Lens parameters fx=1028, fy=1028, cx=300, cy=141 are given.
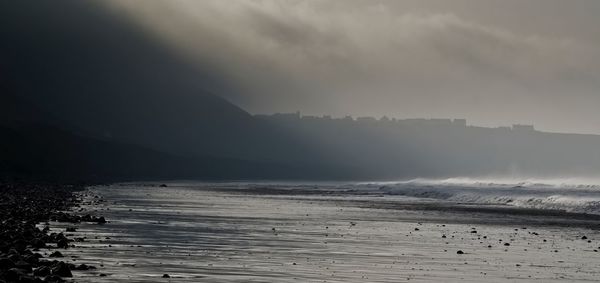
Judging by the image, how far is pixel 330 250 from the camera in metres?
30.7

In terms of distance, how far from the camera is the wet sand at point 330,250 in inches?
955

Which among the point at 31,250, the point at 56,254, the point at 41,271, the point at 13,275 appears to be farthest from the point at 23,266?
the point at 31,250

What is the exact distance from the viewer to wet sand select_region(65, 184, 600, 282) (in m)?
24.3

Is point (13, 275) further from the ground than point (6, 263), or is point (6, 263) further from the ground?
point (6, 263)

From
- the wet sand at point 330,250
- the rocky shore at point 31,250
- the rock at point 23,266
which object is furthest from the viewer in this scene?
the wet sand at point 330,250

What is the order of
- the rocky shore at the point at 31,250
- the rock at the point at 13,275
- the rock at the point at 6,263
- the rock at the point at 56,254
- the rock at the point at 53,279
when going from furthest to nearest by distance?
the rock at the point at 56,254 → the rock at the point at 6,263 → the rocky shore at the point at 31,250 → the rock at the point at 53,279 → the rock at the point at 13,275

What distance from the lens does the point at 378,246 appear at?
32781 millimetres

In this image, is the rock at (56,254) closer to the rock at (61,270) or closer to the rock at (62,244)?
the rock at (62,244)

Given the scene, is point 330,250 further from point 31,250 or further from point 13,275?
point 13,275

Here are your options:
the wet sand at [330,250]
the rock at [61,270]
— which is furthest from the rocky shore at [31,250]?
the wet sand at [330,250]

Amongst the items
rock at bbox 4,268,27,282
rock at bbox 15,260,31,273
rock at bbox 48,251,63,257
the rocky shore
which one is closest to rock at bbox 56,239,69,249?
the rocky shore

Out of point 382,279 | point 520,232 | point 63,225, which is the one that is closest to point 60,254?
point 382,279

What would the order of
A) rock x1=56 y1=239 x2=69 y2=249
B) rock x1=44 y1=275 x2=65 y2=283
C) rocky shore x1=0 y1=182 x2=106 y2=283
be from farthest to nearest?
rock x1=56 y1=239 x2=69 y2=249
rocky shore x1=0 y1=182 x2=106 y2=283
rock x1=44 y1=275 x2=65 y2=283

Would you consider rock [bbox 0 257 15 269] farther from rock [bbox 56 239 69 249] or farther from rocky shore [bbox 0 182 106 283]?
rock [bbox 56 239 69 249]
